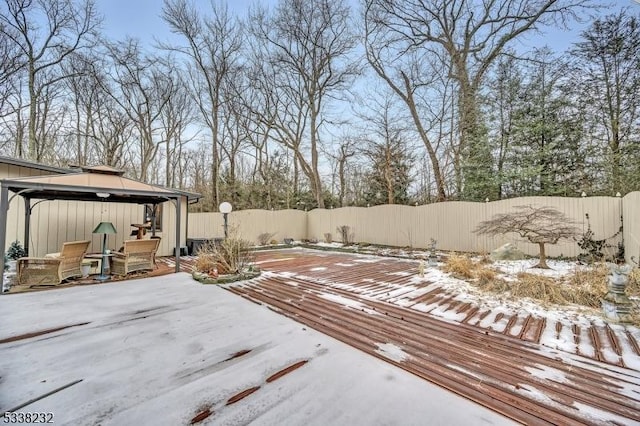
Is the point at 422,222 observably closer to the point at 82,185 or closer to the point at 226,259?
the point at 226,259

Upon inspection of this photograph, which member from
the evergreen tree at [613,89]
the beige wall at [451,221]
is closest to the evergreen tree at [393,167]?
the beige wall at [451,221]

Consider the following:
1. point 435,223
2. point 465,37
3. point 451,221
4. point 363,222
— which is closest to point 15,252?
point 363,222

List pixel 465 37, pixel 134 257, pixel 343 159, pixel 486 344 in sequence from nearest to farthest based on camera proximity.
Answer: pixel 486 344, pixel 134 257, pixel 465 37, pixel 343 159

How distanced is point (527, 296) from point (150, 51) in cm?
1841

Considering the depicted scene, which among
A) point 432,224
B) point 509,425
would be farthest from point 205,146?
point 509,425

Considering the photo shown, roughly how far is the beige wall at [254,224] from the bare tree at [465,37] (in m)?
6.92

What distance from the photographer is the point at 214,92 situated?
1536 cm

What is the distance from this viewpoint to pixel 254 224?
12.6 meters

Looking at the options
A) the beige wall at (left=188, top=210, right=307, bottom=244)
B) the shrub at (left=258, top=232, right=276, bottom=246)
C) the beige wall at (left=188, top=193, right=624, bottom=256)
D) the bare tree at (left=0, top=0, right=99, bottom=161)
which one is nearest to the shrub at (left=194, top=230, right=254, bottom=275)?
the beige wall at (left=188, top=210, right=307, bottom=244)

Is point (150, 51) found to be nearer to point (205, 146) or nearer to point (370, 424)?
point (205, 146)

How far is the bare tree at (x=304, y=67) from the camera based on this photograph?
1387 centimetres

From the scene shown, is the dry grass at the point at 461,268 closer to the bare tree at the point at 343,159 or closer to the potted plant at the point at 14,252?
the potted plant at the point at 14,252

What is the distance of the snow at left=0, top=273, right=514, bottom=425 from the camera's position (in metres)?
1.68

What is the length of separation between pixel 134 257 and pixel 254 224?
698cm
